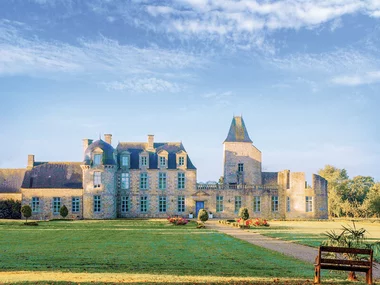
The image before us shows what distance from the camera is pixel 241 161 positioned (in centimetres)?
5450

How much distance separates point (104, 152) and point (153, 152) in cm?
568

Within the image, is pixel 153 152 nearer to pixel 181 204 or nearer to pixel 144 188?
pixel 144 188

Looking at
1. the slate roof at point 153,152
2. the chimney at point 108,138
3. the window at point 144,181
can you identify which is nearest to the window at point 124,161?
the slate roof at point 153,152

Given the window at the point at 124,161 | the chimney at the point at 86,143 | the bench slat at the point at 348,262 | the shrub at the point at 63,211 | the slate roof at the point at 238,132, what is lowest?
the shrub at the point at 63,211

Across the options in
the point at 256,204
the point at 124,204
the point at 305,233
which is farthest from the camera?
the point at 256,204

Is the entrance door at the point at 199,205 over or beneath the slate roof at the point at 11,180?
beneath

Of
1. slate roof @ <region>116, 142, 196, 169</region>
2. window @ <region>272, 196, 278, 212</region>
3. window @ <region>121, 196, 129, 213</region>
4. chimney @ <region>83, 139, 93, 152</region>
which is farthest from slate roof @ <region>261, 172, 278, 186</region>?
chimney @ <region>83, 139, 93, 152</region>

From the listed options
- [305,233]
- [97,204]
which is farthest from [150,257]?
[97,204]

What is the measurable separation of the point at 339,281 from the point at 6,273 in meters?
8.29

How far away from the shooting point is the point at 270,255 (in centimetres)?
1788

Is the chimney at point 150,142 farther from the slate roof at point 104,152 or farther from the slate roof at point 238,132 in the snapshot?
the slate roof at point 238,132

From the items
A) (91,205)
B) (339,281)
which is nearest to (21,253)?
(339,281)

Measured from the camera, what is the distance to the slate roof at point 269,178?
180ft

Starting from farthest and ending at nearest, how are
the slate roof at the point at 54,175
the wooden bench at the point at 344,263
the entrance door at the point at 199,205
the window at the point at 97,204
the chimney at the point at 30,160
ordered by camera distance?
the entrance door at the point at 199,205 < the chimney at the point at 30,160 < the slate roof at the point at 54,175 < the window at the point at 97,204 < the wooden bench at the point at 344,263
